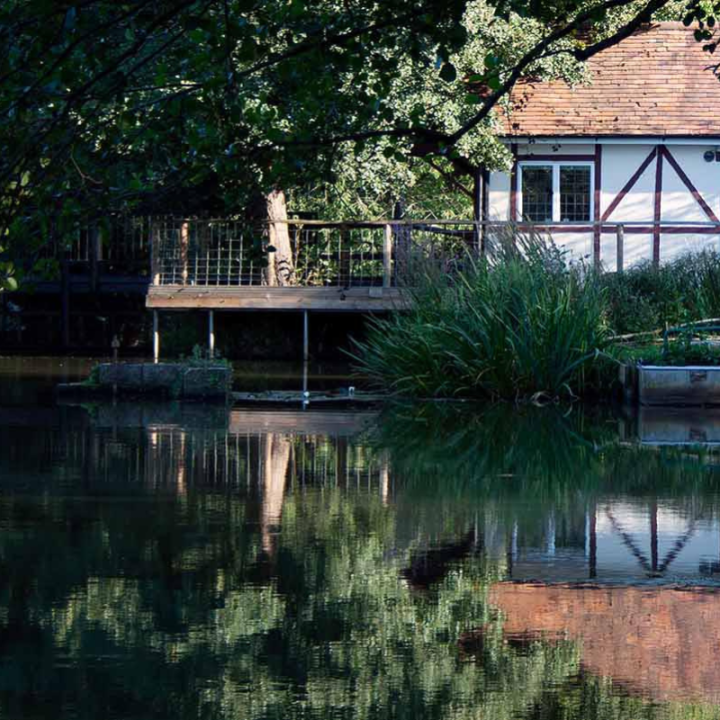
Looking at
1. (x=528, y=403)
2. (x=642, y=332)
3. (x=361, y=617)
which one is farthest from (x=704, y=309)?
(x=361, y=617)

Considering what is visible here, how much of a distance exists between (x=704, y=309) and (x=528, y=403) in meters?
4.28

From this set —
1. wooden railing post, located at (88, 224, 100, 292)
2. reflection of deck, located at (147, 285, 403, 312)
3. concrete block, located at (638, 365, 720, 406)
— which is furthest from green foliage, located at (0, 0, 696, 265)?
wooden railing post, located at (88, 224, 100, 292)

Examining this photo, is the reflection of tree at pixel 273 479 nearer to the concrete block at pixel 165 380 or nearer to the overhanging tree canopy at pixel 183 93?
the overhanging tree canopy at pixel 183 93

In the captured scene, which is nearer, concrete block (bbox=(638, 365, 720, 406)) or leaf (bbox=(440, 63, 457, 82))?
leaf (bbox=(440, 63, 457, 82))

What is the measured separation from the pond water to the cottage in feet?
57.8

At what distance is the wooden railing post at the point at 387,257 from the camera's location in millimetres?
25750

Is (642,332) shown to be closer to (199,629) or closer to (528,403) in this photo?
(528,403)

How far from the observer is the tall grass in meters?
17.9

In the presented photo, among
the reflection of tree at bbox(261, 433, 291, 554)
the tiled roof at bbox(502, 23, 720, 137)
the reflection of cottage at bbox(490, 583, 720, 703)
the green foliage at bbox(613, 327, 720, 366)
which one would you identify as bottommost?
the reflection of cottage at bbox(490, 583, 720, 703)

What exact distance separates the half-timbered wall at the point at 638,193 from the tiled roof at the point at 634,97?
38 cm

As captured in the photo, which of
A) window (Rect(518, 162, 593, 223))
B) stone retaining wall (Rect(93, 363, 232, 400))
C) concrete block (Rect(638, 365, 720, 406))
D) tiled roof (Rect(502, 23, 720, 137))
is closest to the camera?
concrete block (Rect(638, 365, 720, 406))

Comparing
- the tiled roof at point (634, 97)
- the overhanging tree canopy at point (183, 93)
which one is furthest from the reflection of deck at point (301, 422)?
the tiled roof at point (634, 97)

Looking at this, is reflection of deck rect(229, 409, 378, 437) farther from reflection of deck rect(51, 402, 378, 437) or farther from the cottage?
the cottage

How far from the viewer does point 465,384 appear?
60.6 feet
